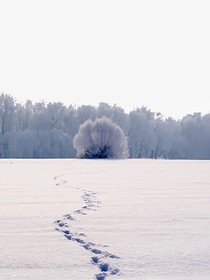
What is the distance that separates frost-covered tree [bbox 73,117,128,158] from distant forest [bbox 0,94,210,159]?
17.5 meters

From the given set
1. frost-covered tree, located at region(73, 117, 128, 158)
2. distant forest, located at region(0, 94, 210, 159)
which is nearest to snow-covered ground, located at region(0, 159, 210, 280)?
frost-covered tree, located at region(73, 117, 128, 158)

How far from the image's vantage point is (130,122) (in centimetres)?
5275

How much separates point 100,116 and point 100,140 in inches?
933

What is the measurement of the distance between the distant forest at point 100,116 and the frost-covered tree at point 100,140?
17506 mm

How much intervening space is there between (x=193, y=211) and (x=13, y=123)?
4755 centimetres

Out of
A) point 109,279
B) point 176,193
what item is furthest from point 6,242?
point 176,193

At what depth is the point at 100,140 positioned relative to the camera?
29359 millimetres

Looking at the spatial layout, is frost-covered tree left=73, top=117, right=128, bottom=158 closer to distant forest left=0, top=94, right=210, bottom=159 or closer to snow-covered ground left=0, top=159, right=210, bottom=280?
distant forest left=0, top=94, right=210, bottom=159

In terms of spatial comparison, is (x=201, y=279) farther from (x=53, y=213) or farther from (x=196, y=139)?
(x=196, y=139)

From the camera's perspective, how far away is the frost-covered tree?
2938cm

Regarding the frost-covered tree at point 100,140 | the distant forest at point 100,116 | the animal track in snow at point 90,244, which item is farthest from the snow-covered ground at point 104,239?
the distant forest at point 100,116

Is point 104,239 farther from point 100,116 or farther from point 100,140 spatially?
point 100,116

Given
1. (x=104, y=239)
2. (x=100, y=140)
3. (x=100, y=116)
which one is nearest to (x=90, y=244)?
(x=104, y=239)

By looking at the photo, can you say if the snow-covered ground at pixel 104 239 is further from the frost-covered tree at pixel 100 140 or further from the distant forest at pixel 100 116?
the distant forest at pixel 100 116
